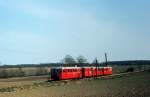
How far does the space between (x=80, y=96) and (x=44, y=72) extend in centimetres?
11347

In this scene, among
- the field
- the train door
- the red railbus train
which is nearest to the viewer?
the field

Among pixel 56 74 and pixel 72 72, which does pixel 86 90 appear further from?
pixel 72 72

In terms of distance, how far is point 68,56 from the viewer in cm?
18325

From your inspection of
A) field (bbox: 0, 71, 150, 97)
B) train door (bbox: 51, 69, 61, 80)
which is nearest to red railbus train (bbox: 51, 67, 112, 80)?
A: train door (bbox: 51, 69, 61, 80)

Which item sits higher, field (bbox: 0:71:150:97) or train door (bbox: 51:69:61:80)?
train door (bbox: 51:69:61:80)

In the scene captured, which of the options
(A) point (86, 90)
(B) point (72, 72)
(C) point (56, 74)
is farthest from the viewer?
(B) point (72, 72)

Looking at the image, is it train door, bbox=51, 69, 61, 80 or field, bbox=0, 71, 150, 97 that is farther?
train door, bbox=51, 69, 61, 80

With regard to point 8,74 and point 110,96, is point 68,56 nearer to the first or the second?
point 8,74

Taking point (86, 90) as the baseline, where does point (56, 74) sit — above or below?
above

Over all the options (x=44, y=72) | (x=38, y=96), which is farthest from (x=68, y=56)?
(x=38, y=96)

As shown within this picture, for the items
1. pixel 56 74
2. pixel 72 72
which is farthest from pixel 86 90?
pixel 72 72

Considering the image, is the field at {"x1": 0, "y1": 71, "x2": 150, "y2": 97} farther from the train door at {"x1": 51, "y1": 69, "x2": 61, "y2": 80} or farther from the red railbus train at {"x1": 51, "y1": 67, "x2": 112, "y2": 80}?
the red railbus train at {"x1": 51, "y1": 67, "x2": 112, "y2": 80}

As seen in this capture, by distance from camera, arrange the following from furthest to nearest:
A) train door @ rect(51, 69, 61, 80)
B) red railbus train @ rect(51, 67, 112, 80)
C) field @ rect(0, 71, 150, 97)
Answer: red railbus train @ rect(51, 67, 112, 80) < train door @ rect(51, 69, 61, 80) < field @ rect(0, 71, 150, 97)

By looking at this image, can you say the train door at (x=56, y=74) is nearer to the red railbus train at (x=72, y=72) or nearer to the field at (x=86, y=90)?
the red railbus train at (x=72, y=72)
